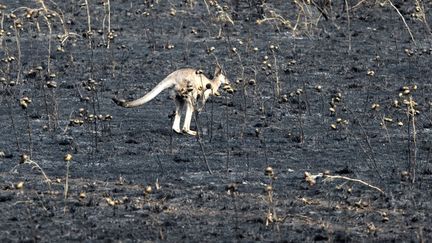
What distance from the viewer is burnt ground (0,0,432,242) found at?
8.54 metres

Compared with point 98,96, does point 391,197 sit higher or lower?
higher

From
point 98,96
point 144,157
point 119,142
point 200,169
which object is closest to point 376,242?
point 200,169

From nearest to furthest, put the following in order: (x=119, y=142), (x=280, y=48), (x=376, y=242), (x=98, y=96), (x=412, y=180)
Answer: (x=376, y=242) → (x=412, y=180) → (x=119, y=142) → (x=98, y=96) → (x=280, y=48)

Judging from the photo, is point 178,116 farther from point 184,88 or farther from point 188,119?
point 184,88

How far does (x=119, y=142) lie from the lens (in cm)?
1170

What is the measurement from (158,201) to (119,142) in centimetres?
270

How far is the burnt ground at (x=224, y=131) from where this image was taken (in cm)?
854

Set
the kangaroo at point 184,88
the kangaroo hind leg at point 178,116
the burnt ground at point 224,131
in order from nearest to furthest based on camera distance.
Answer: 1. the burnt ground at point 224,131
2. the kangaroo at point 184,88
3. the kangaroo hind leg at point 178,116

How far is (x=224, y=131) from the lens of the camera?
483 inches

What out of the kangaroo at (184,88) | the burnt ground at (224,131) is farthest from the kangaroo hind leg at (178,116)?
the burnt ground at (224,131)

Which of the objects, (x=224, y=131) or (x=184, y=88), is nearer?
(x=184, y=88)

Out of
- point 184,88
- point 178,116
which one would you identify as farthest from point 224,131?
point 184,88

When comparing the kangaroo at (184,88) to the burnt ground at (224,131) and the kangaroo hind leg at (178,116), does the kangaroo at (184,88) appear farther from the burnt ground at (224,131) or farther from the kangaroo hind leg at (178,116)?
the burnt ground at (224,131)

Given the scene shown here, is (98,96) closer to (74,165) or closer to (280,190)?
(74,165)
